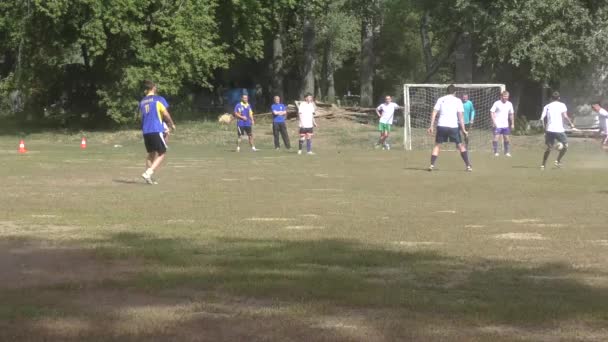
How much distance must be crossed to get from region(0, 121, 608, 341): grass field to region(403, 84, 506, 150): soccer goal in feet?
54.1

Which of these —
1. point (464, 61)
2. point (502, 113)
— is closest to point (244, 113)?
point (502, 113)

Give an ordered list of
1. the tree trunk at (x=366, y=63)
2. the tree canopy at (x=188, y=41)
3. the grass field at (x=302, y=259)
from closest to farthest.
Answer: the grass field at (x=302, y=259)
the tree canopy at (x=188, y=41)
the tree trunk at (x=366, y=63)

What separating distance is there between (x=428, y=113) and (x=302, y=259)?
106 ft

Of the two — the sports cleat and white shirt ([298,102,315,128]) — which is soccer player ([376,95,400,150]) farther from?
the sports cleat

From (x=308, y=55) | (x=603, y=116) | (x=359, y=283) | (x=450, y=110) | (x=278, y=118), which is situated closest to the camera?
(x=359, y=283)

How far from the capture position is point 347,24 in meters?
64.1

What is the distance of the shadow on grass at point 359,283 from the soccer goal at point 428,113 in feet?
84.5

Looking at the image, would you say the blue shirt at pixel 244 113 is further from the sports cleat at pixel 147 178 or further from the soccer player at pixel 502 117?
the sports cleat at pixel 147 178

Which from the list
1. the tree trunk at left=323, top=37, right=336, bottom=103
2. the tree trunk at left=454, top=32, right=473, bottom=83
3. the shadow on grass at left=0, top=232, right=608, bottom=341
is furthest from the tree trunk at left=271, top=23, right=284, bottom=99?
the shadow on grass at left=0, top=232, right=608, bottom=341

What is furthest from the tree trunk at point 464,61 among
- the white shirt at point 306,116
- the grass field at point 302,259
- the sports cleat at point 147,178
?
the sports cleat at point 147,178

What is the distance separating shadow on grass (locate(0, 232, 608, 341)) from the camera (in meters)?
6.56

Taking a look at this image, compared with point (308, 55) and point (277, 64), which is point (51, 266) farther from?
point (277, 64)

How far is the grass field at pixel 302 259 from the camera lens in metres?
6.27

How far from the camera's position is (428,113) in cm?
4084
